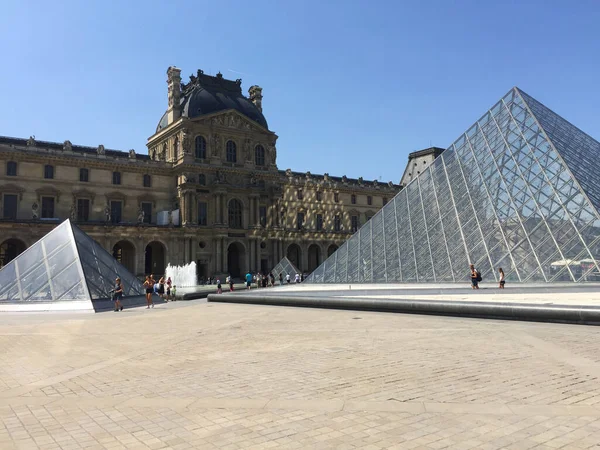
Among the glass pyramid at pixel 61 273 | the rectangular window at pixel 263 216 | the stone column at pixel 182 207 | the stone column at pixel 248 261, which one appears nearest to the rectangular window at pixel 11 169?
the stone column at pixel 182 207

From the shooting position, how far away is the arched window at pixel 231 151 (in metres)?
52.1

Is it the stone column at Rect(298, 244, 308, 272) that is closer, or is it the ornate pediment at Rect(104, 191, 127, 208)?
the ornate pediment at Rect(104, 191, 127, 208)

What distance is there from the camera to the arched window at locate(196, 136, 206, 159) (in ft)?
164

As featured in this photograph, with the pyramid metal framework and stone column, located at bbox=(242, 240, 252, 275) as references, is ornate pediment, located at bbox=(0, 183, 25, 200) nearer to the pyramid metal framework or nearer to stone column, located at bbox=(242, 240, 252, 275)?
stone column, located at bbox=(242, 240, 252, 275)

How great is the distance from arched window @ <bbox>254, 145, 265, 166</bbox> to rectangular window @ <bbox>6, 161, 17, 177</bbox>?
2278 cm

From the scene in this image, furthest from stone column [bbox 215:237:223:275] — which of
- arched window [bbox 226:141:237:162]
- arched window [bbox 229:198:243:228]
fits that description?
arched window [bbox 226:141:237:162]

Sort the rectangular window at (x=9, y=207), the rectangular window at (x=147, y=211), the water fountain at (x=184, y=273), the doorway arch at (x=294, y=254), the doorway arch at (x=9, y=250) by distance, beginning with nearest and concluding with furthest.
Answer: the rectangular window at (x=9, y=207) → the doorway arch at (x=9, y=250) → the water fountain at (x=184, y=273) → the rectangular window at (x=147, y=211) → the doorway arch at (x=294, y=254)

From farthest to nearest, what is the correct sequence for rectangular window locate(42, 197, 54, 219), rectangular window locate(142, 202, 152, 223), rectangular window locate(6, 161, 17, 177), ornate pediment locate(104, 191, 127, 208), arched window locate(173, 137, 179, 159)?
arched window locate(173, 137, 179, 159)
rectangular window locate(142, 202, 152, 223)
ornate pediment locate(104, 191, 127, 208)
rectangular window locate(42, 197, 54, 219)
rectangular window locate(6, 161, 17, 177)

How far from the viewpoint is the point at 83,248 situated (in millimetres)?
20375

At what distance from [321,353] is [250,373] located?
5.39 feet

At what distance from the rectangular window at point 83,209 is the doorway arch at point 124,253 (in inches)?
150

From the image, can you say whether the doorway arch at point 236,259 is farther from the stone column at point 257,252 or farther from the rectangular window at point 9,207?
the rectangular window at point 9,207

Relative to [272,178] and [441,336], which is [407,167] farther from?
[441,336]

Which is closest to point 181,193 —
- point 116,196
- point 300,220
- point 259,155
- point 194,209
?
point 194,209
